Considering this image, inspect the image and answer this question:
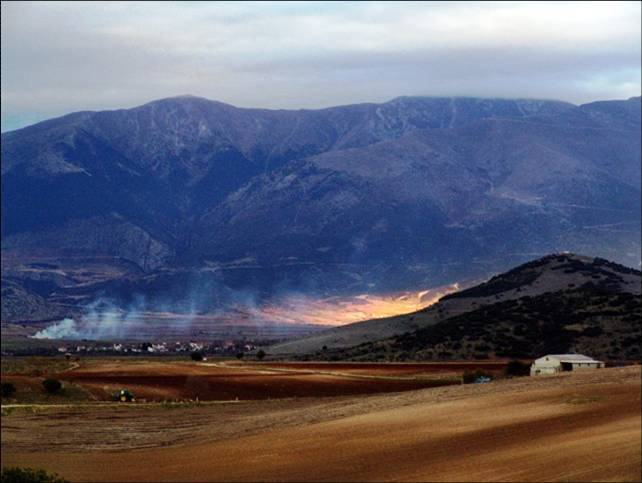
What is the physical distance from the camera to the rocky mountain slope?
124000mm

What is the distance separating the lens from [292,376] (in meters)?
97.4

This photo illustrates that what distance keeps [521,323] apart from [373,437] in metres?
A: 96.1

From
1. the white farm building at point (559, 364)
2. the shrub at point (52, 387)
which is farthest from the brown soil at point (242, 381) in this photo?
the white farm building at point (559, 364)

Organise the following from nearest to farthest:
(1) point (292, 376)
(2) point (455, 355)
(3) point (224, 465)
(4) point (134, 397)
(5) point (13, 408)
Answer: (3) point (224, 465) < (5) point (13, 408) < (4) point (134, 397) < (1) point (292, 376) < (2) point (455, 355)

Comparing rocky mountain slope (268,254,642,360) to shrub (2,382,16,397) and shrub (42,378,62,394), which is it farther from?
shrub (2,382,16,397)

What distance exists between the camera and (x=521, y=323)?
13975 cm

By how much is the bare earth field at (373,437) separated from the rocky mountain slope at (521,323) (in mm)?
55882

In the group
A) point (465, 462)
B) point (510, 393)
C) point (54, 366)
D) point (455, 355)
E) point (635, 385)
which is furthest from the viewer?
point (455, 355)

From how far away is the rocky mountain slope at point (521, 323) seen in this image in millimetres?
124000

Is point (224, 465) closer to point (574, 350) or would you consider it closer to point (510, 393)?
point (510, 393)

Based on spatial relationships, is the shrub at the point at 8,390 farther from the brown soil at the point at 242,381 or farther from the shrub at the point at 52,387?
the brown soil at the point at 242,381

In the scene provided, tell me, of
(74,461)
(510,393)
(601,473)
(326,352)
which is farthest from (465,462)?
(326,352)

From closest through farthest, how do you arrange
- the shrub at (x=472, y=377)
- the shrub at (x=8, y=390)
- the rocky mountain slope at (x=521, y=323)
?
the shrub at (x=8, y=390)
the shrub at (x=472, y=377)
the rocky mountain slope at (x=521, y=323)

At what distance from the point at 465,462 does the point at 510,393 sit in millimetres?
19281
